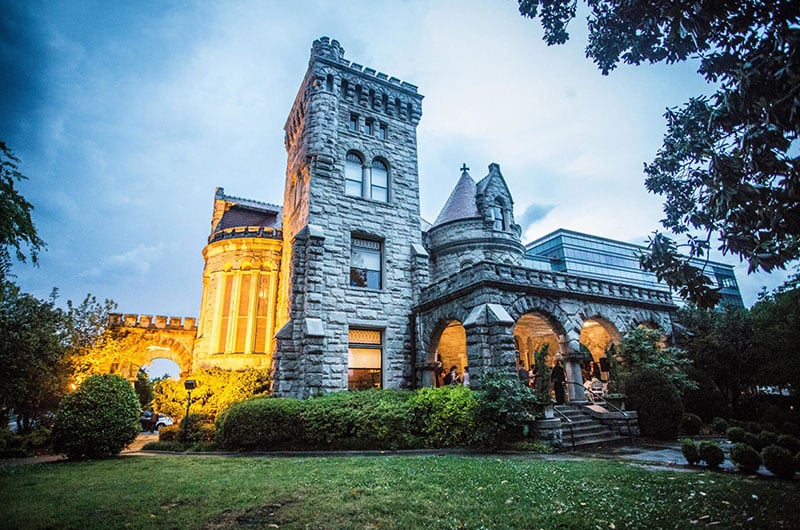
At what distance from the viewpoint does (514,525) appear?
4867 mm

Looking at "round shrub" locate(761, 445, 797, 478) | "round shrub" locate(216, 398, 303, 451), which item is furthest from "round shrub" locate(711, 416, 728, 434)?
→ "round shrub" locate(216, 398, 303, 451)

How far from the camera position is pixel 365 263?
17438mm

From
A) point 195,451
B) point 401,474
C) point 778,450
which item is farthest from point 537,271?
point 195,451

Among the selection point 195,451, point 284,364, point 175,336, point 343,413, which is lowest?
point 195,451

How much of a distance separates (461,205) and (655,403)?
12.5 metres

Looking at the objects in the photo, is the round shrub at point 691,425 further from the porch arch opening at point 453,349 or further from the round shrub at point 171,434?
the round shrub at point 171,434

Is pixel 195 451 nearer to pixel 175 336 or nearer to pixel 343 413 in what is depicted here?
pixel 343 413

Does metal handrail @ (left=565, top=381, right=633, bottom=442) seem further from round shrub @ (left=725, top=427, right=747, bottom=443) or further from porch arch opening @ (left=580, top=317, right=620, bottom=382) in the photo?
round shrub @ (left=725, top=427, right=747, bottom=443)

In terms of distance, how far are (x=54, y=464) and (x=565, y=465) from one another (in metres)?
12.2

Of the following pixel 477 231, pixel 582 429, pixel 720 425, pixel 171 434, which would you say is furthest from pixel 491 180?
pixel 171 434

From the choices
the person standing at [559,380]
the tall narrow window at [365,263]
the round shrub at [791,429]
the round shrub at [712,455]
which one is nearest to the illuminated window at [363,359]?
the tall narrow window at [365,263]

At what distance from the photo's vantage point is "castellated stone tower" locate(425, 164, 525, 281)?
19.6 meters

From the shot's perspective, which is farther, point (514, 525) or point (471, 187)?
point (471, 187)

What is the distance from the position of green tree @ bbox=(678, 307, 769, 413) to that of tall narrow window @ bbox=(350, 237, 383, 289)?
13.8 meters
